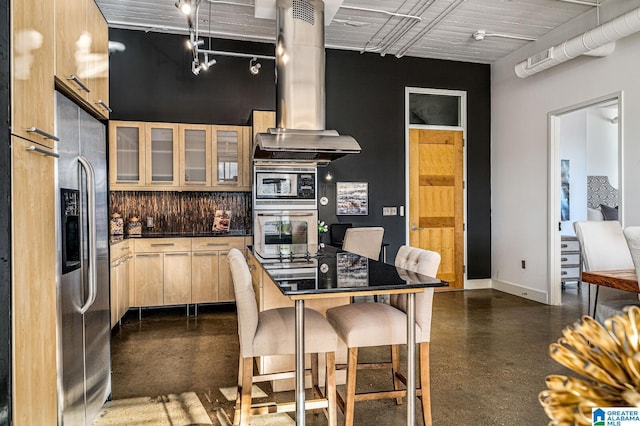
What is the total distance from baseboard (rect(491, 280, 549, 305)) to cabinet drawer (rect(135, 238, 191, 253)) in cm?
461

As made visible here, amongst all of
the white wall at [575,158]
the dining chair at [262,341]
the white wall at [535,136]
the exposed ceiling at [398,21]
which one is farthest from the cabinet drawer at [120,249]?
the white wall at [575,158]

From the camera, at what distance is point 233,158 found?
553cm

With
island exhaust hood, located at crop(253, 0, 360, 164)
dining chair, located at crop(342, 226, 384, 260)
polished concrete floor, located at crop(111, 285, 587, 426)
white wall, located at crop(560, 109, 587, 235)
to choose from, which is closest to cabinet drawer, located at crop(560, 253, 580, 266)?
white wall, located at crop(560, 109, 587, 235)

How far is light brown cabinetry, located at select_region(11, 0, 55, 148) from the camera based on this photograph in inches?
60.9

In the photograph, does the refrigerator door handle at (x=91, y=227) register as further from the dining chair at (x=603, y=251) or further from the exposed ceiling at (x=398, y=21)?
the dining chair at (x=603, y=251)

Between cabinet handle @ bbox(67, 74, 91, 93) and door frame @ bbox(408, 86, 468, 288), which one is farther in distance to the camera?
door frame @ bbox(408, 86, 468, 288)

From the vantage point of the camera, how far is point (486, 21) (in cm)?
533

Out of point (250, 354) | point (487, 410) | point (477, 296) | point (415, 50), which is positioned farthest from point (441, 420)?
point (415, 50)

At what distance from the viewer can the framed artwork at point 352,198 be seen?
20.2 feet

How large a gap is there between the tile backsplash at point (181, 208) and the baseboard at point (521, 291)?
12.8 ft

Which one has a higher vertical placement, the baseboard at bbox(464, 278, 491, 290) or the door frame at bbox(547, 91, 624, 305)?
the door frame at bbox(547, 91, 624, 305)

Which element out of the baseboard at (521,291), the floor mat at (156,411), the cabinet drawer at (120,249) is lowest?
the floor mat at (156,411)

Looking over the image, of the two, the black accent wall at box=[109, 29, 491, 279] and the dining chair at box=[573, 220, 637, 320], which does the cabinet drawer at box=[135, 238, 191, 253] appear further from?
the dining chair at box=[573, 220, 637, 320]

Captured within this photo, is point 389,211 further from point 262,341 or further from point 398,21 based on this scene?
point 262,341
